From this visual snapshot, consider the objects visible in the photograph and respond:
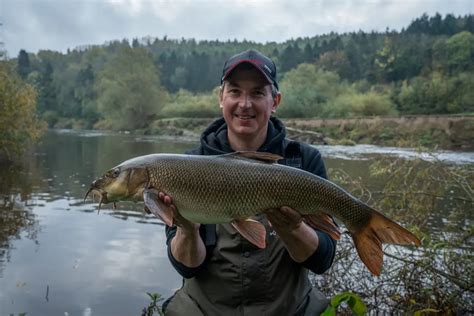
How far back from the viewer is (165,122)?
175 feet

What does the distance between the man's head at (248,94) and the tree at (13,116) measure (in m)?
17.0

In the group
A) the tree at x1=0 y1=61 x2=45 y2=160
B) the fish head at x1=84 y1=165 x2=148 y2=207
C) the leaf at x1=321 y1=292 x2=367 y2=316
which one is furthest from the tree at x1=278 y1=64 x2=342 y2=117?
the fish head at x1=84 y1=165 x2=148 y2=207

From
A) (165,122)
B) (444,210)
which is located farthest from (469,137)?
(165,122)

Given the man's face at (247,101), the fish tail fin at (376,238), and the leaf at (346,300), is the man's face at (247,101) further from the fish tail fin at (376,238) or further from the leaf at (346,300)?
the leaf at (346,300)

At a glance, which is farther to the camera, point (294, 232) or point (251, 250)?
point (251, 250)

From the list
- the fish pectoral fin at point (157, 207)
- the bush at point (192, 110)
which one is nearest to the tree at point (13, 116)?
the fish pectoral fin at point (157, 207)

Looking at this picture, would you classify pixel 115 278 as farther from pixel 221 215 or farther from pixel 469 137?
pixel 469 137

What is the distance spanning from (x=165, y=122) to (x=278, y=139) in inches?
1994

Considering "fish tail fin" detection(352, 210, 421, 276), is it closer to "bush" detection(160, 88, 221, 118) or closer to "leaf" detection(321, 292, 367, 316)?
"leaf" detection(321, 292, 367, 316)

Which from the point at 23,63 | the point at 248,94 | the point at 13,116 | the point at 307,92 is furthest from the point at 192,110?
the point at 23,63

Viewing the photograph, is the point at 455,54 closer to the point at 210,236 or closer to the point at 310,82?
the point at 310,82

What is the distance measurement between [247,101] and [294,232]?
3.12ft

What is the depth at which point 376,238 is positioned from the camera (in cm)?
288

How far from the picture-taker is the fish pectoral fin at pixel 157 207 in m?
2.71
